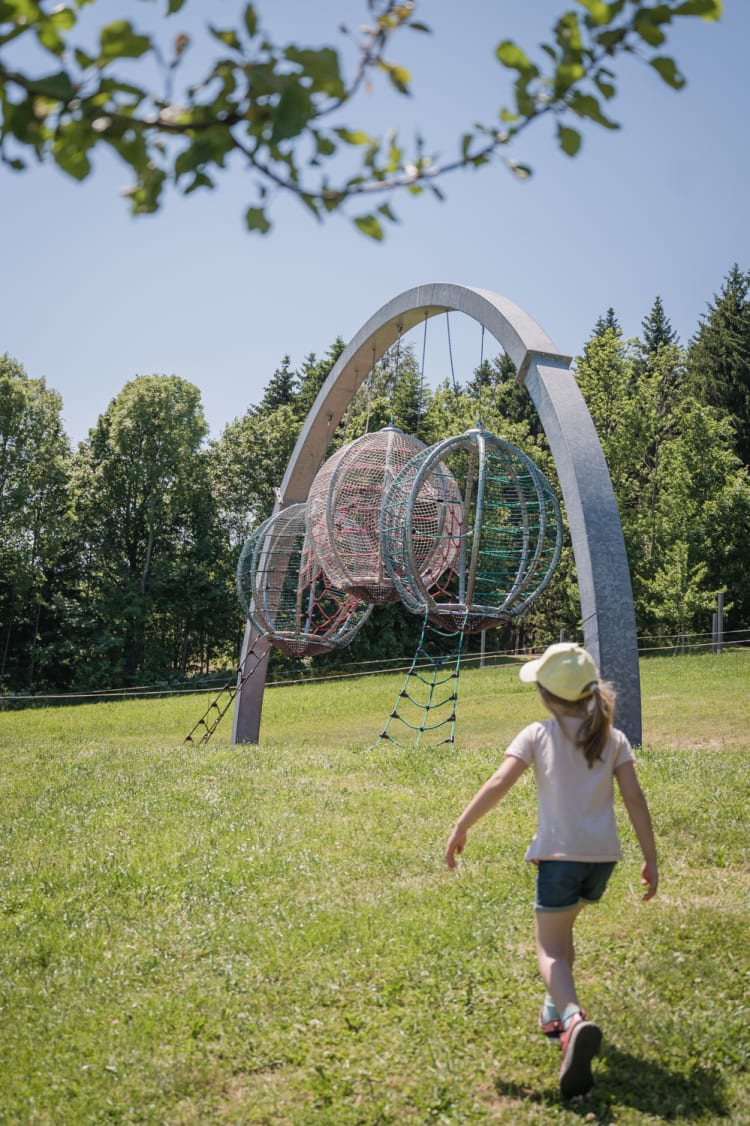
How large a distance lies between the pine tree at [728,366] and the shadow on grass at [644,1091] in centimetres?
4366

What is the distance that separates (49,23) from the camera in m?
2.33

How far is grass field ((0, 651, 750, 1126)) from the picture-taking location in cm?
449

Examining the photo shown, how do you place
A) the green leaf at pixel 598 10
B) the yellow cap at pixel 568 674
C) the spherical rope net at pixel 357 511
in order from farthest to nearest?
the spherical rope net at pixel 357 511
the yellow cap at pixel 568 674
the green leaf at pixel 598 10

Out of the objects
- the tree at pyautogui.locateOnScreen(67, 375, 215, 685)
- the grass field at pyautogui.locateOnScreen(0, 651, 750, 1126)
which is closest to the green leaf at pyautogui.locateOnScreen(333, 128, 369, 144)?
the grass field at pyautogui.locateOnScreen(0, 651, 750, 1126)

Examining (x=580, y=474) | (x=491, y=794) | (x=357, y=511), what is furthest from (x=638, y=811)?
(x=357, y=511)

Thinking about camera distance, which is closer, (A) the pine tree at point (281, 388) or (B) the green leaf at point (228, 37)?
(B) the green leaf at point (228, 37)

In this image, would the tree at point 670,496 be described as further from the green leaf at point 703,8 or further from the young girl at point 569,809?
the green leaf at point 703,8

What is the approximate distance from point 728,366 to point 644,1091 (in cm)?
4687

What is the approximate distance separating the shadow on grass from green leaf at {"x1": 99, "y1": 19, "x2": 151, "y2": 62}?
13.7 ft

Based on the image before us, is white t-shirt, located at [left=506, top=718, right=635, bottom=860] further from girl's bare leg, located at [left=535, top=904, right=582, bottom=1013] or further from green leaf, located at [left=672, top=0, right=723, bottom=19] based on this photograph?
green leaf, located at [left=672, top=0, right=723, bottom=19]

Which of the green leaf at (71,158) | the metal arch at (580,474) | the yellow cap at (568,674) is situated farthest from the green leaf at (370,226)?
the metal arch at (580,474)

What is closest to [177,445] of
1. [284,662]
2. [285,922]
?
[284,662]

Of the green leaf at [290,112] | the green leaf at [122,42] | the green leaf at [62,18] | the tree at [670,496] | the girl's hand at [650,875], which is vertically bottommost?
the girl's hand at [650,875]

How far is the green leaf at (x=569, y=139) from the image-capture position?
278 centimetres
